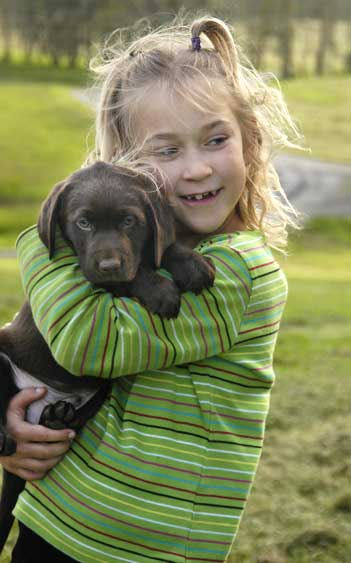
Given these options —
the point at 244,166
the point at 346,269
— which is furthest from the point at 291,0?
the point at 244,166

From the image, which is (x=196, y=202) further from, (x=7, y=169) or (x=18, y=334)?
(x=7, y=169)

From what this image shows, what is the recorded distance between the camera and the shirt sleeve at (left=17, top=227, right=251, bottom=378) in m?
2.15

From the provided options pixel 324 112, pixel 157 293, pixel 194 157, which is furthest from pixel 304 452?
pixel 324 112

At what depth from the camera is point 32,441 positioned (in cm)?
238

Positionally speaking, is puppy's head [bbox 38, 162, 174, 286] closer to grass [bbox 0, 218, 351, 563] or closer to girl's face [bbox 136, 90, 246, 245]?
girl's face [bbox 136, 90, 246, 245]

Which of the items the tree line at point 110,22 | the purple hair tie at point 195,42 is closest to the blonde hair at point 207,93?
the purple hair tie at point 195,42

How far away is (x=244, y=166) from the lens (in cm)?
257

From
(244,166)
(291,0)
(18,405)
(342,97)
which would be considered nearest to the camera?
(18,405)

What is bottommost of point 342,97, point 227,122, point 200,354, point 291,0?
point 342,97

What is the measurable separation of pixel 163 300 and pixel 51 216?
0.39 m

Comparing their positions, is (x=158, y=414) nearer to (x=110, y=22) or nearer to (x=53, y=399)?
(x=53, y=399)

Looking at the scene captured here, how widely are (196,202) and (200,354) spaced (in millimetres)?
485

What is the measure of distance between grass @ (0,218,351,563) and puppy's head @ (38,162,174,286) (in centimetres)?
212

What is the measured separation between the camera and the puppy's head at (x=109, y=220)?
2.15 m
